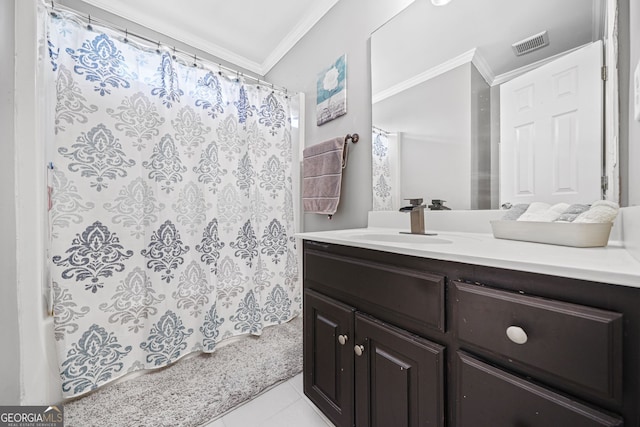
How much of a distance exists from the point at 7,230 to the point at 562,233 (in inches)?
68.8

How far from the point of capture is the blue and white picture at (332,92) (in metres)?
1.61

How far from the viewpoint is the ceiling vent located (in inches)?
33.3

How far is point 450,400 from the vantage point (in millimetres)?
594

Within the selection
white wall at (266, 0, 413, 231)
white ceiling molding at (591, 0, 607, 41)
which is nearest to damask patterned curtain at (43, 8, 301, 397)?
white wall at (266, 0, 413, 231)

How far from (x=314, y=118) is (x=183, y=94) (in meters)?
0.90

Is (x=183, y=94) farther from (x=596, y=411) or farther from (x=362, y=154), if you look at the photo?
(x=596, y=411)

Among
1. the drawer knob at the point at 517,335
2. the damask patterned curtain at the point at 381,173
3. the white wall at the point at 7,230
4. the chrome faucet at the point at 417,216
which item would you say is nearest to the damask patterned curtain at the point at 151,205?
the white wall at the point at 7,230

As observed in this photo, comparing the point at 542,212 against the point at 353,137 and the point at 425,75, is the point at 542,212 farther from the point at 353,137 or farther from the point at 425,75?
the point at 353,137

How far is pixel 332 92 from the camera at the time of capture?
169 cm

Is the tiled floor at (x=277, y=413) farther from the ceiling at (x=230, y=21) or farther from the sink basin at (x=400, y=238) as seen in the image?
the ceiling at (x=230, y=21)

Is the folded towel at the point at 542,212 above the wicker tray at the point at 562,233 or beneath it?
above

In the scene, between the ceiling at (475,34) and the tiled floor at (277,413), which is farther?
the tiled floor at (277,413)

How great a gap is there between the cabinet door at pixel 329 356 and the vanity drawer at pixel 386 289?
6 centimetres

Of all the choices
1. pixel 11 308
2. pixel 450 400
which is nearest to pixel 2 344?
pixel 11 308
